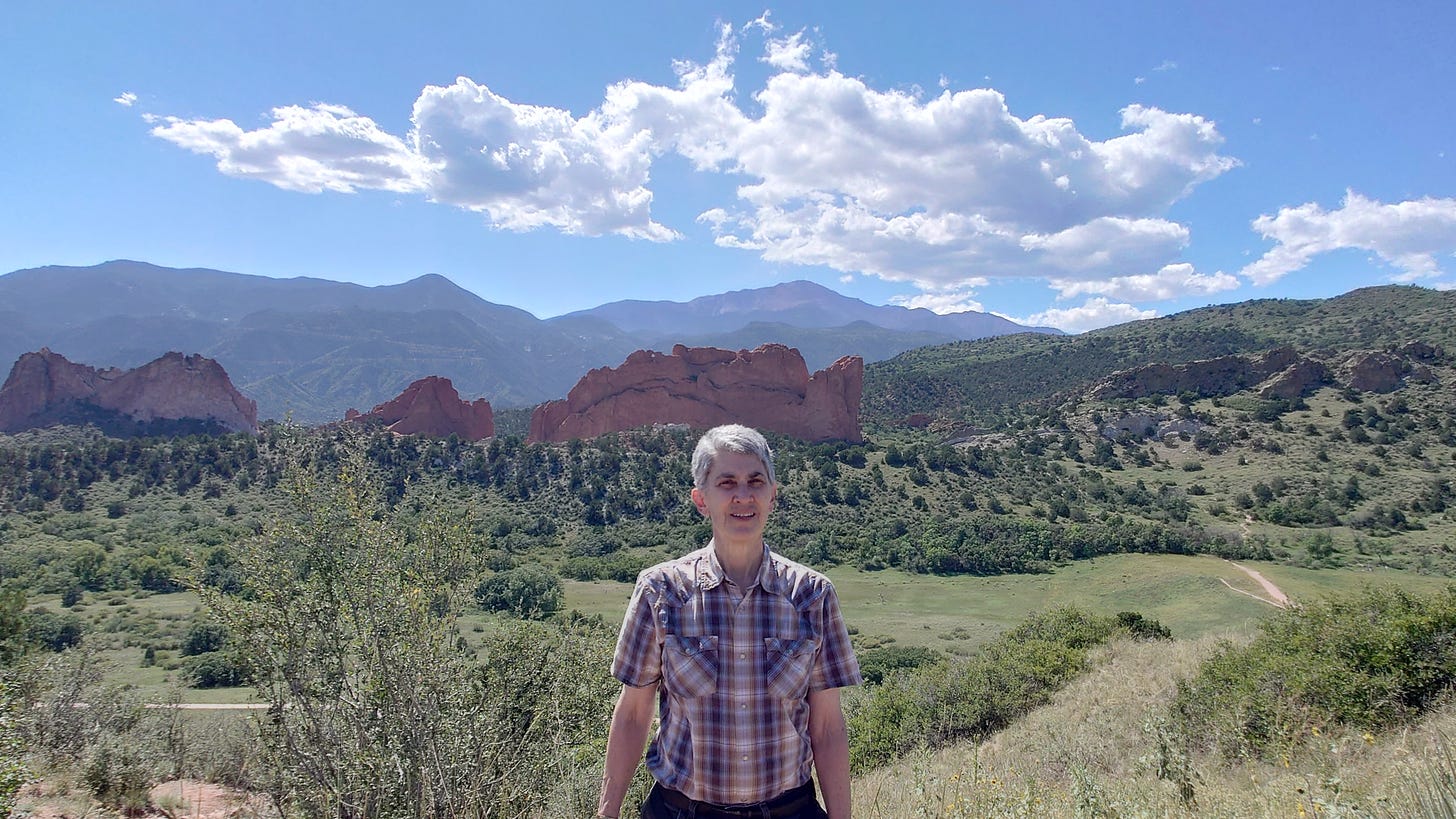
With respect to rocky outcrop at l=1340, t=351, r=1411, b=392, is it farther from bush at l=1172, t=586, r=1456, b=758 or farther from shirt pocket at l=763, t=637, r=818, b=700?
shirt pocket at l=763, t=637, r=818, b=700

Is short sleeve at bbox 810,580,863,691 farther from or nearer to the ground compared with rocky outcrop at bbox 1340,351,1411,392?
nearer to the ground

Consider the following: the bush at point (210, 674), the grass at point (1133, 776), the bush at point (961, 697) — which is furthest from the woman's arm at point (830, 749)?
the bush at point (210, 674)

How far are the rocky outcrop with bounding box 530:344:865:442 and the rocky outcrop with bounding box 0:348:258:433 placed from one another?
30223 millimetres

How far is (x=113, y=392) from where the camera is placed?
6250cm

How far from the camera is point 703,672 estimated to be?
81.9 inches

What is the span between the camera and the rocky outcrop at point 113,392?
197ft

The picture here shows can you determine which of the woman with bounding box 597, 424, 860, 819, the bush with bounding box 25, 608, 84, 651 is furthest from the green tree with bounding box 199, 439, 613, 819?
the bush with bounding box 25, 608, 84, 651

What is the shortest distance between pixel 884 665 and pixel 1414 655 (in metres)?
11.6

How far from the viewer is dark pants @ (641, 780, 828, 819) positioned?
2.08m

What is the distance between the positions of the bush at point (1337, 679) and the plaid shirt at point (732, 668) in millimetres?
4553

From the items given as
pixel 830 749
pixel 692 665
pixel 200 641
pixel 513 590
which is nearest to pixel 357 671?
pixel 692 665

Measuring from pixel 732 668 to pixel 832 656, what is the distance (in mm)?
334

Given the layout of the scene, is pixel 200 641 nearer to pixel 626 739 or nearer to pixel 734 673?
pixel 626 739

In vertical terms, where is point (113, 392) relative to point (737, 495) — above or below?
above
